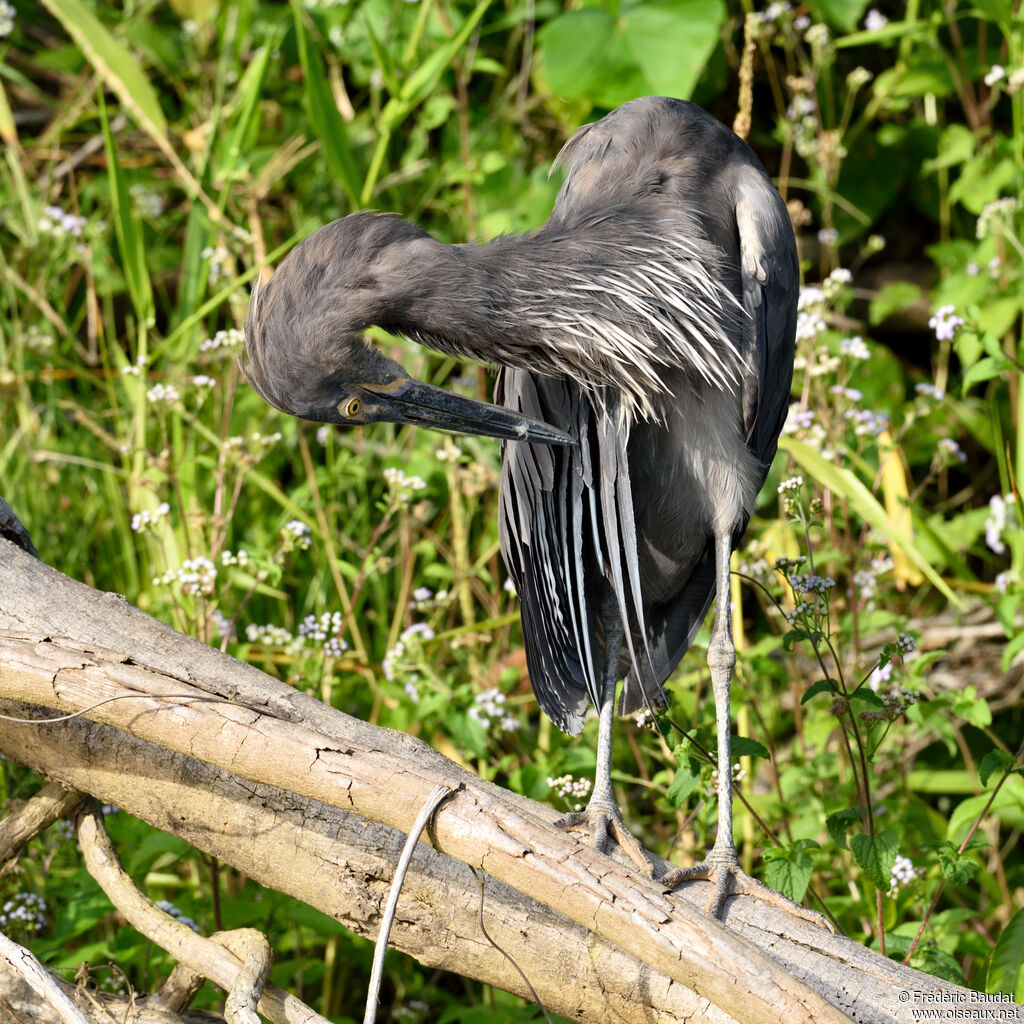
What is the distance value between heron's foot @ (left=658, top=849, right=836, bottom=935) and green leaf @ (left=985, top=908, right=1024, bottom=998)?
0.32 metres

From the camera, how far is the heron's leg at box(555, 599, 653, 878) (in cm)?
218

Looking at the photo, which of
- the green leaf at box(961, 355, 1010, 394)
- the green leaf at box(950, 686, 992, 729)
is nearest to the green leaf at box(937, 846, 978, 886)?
the green leaf at box(950, 686, 992, 729)

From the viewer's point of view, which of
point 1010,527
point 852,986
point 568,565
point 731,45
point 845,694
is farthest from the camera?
point 731,45

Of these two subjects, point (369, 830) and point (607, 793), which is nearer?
point (369, 830)

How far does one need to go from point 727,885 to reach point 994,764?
527 millimetres

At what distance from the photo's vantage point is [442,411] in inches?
79.2

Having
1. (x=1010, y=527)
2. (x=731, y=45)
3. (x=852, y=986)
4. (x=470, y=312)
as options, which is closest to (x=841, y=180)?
(x=731, y=45)

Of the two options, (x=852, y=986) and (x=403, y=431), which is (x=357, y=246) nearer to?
(x=852, y=986)

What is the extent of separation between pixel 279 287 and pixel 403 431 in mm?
2220

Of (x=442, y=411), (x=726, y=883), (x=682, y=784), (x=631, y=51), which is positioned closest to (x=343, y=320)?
(x=442, y=411)

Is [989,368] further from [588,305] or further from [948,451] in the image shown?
[588,305]

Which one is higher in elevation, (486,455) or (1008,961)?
(486,455)

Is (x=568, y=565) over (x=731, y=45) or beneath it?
beneath

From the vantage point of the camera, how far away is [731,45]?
4.46 metres
